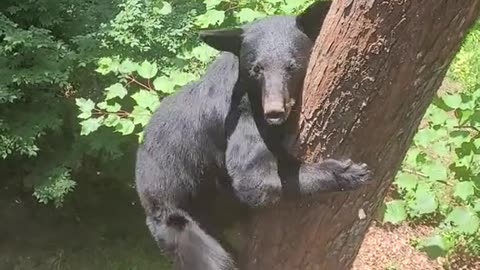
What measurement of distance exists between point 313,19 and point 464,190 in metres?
1.72

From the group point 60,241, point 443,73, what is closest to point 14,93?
point 60,241

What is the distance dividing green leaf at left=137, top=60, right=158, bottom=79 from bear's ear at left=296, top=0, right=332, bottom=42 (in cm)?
135

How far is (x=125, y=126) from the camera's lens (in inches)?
177

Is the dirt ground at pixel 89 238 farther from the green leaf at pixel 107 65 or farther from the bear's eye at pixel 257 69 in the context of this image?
the bear's eye at pixel 257 69

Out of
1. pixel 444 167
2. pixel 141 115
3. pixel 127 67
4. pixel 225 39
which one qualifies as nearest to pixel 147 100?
pixel 141 115

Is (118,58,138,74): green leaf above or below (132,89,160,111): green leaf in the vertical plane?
above

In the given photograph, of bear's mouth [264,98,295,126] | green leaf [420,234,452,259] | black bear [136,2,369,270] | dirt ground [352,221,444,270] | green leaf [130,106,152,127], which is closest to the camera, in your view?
bear's mouth [264,98,295,126]

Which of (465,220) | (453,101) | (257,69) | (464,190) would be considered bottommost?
(465,220)

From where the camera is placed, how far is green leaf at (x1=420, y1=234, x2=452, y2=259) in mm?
4820

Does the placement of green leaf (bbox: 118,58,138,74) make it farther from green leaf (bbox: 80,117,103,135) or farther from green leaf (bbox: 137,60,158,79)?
green leaf (bbox: 80,117,103,135)

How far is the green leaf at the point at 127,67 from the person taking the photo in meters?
4.66

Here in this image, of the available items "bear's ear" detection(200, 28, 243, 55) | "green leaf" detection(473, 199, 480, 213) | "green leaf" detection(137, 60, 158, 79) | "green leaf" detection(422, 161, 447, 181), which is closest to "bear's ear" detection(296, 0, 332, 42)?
"bear's ear" detection(200, 28, 243, 55)

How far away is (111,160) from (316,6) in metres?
2.53

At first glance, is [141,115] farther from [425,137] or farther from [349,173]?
[349,173]
